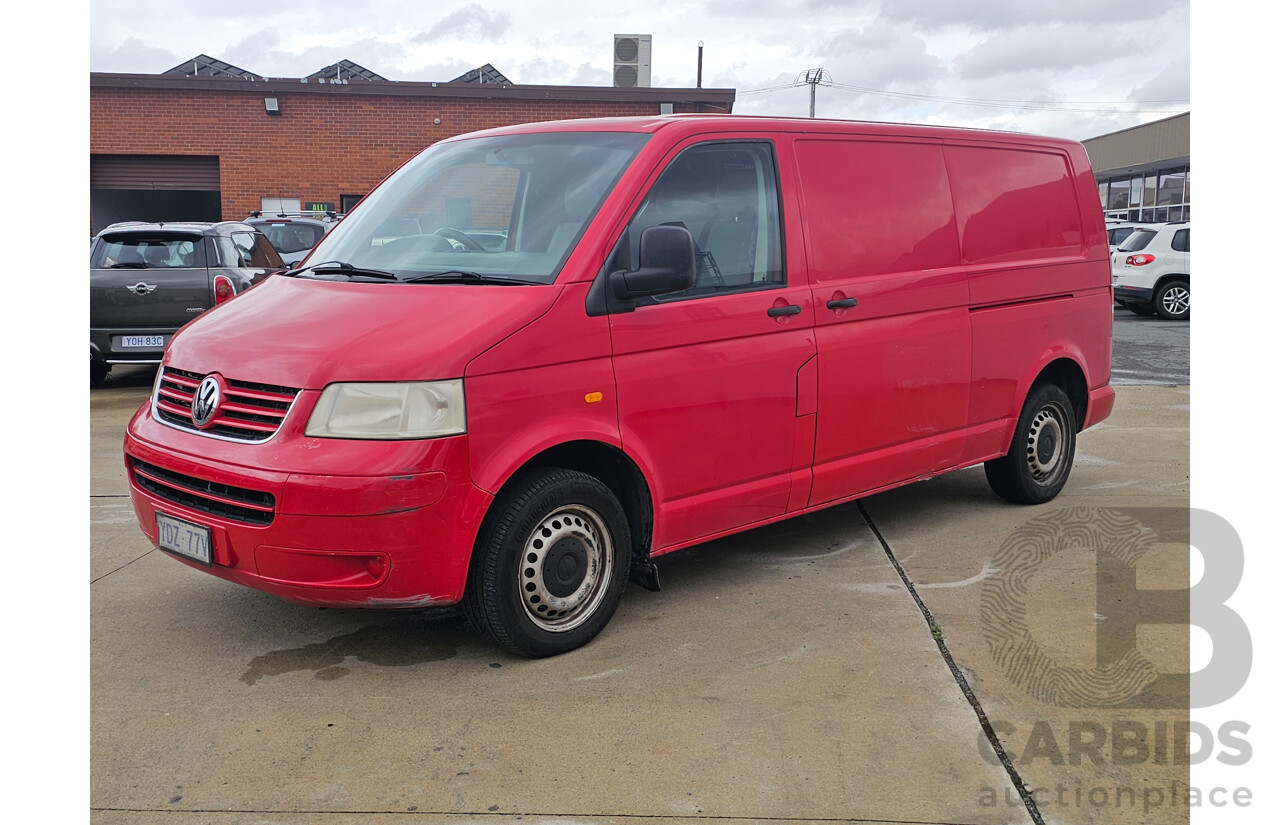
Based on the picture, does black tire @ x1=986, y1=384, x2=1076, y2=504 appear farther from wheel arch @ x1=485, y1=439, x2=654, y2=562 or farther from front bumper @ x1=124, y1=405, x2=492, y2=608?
front bumper @ x1=124, y1=405, x2=492, y2=608

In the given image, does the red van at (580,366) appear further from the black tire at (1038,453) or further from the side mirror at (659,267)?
the black tire at (1038,453)

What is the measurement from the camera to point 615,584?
4.26 metres

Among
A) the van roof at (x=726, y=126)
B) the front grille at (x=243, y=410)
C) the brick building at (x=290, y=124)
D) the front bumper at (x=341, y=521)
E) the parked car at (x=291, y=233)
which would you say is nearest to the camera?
the front bumper at (x=341, y=521)

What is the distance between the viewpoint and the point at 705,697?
12.3ft

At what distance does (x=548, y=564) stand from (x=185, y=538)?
130cm

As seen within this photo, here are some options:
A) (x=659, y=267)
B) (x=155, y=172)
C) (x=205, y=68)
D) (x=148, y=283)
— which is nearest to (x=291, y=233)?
(x=148, y=283)

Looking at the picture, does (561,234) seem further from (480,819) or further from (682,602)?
(480,819)

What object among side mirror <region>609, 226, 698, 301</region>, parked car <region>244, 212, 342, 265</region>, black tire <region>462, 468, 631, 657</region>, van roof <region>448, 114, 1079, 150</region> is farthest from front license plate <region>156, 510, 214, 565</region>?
parked car <region>244, 212, 342, 265</region>

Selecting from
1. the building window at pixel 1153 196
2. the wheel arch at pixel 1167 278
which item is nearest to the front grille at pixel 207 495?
the wheel arch at pixel 1167 278

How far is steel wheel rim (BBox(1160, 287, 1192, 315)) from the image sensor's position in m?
19.3

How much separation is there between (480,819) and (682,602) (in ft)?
6.08

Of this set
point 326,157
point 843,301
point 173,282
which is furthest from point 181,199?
point 843,301

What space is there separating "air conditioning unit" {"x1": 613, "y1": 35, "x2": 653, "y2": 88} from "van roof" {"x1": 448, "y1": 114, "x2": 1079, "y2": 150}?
2267 cm

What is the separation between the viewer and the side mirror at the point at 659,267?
404 centimetres
